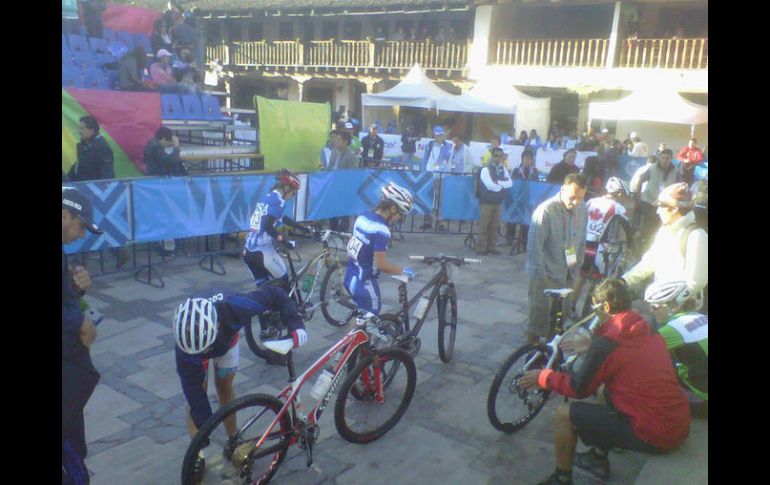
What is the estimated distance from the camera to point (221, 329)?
11.8 ft

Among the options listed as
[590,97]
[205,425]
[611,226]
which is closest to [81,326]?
[205,425]

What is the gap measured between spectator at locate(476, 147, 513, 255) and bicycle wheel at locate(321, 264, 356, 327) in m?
4.32

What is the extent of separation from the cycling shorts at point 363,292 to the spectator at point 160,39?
12.0 metres

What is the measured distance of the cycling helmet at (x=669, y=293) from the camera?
14.9ft

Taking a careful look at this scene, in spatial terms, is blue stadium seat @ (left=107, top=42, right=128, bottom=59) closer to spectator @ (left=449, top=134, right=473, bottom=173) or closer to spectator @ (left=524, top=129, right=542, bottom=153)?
spectator @ (left=449, top=134, right=473, bottom=173)

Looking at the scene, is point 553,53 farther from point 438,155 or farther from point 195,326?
point 195,326

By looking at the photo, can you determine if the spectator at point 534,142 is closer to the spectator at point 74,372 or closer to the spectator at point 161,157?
the spectator at point 161,157

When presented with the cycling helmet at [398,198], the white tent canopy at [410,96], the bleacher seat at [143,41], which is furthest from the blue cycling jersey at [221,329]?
the white tent canopy at [410,96]

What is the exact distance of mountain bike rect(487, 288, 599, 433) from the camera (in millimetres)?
4598

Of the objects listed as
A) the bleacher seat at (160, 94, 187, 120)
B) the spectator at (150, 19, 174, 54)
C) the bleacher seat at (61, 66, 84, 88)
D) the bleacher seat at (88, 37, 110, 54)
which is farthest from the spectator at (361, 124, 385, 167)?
the bleacher seat at (61, 66, 84, 88)

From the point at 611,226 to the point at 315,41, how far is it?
84.3ft

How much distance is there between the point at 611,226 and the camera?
7.82 metres

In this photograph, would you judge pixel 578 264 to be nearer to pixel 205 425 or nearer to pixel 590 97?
pixel 205 425

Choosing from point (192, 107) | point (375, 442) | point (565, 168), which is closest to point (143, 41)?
point (192, 107)
